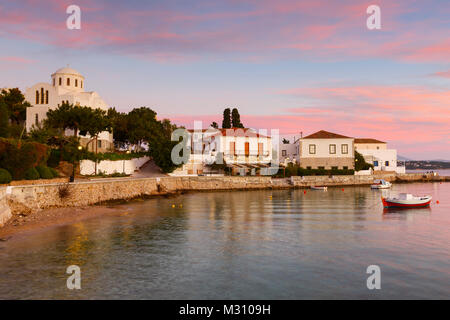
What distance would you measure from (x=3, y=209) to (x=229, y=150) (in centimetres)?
5515

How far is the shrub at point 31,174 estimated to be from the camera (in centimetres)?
3753

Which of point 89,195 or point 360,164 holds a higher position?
point 360,164

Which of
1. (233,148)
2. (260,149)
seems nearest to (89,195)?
(233,148)

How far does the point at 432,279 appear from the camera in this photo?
17203 mm

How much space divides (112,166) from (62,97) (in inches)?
595

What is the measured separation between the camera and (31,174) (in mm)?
37812

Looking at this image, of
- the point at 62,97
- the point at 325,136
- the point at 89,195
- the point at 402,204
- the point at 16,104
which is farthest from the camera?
the point at 325,136

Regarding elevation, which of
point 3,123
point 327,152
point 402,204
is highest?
point 3,123

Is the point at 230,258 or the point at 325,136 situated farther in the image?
the point at 325,136

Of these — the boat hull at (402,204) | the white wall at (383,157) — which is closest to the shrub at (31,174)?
the boat hull at (402,204)

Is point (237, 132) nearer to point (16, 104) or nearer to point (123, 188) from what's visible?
point (123, 188)

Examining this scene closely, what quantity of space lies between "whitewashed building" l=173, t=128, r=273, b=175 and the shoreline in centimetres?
522

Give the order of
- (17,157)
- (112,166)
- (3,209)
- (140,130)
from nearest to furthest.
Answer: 1. (3,209)
2. (17,157)
3. (112,166)
4. (140,130)

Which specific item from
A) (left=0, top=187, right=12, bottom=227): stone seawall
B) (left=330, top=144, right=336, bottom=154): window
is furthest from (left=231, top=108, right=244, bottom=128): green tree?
(left=0, top=187, right=12, bottom=227): stone seawall
